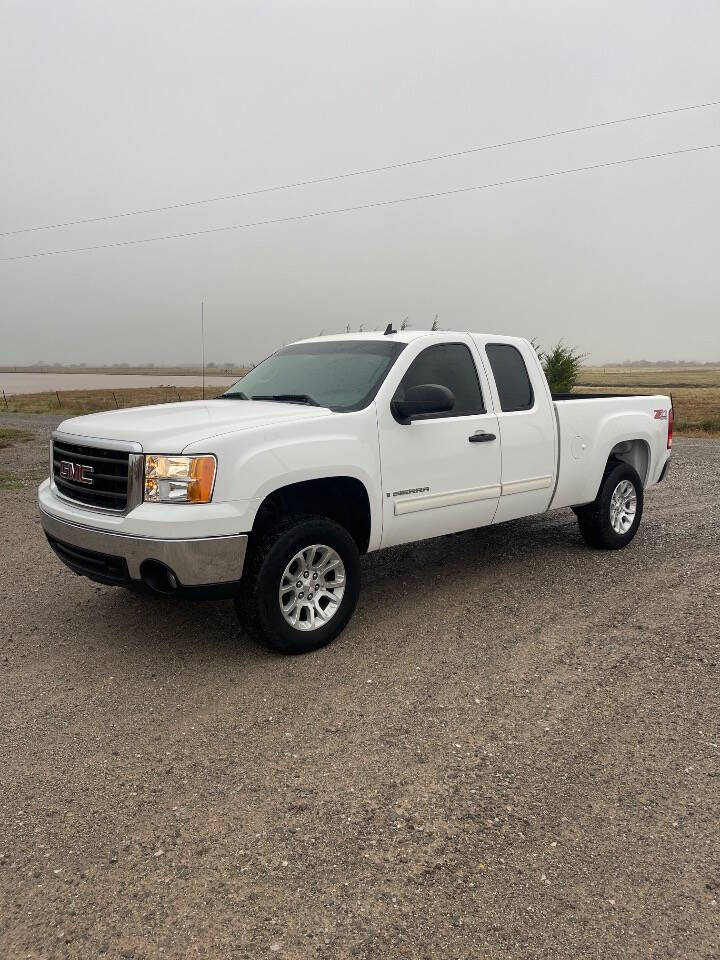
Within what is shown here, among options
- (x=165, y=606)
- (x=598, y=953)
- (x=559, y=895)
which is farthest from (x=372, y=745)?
(x=165, y=606)

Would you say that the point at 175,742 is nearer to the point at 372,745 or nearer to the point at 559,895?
the point at 372,745

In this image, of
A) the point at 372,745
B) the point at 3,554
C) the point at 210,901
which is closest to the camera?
the point at 210,901

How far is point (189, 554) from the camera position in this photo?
412 cm

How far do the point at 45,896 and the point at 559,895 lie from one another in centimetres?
175

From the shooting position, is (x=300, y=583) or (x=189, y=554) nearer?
(x=189, y=554)

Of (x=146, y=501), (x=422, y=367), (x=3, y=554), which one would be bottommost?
(x=3, y=554)

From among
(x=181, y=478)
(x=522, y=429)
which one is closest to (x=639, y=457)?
(x=522, y=429)

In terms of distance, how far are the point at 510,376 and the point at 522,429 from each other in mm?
455

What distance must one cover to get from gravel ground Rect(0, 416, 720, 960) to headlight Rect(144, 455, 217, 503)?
1050 mm

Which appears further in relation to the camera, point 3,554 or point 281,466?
point 3,554

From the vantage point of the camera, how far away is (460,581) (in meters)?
6.21

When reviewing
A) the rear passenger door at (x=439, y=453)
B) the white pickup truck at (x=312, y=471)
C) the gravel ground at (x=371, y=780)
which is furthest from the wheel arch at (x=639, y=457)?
the rear passenger door at (x=439, y=453)

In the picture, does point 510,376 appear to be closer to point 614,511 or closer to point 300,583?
point 614,511

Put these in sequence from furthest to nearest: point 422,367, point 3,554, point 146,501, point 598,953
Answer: point 3,554
point 422,367
point 146,501
point 598,953
